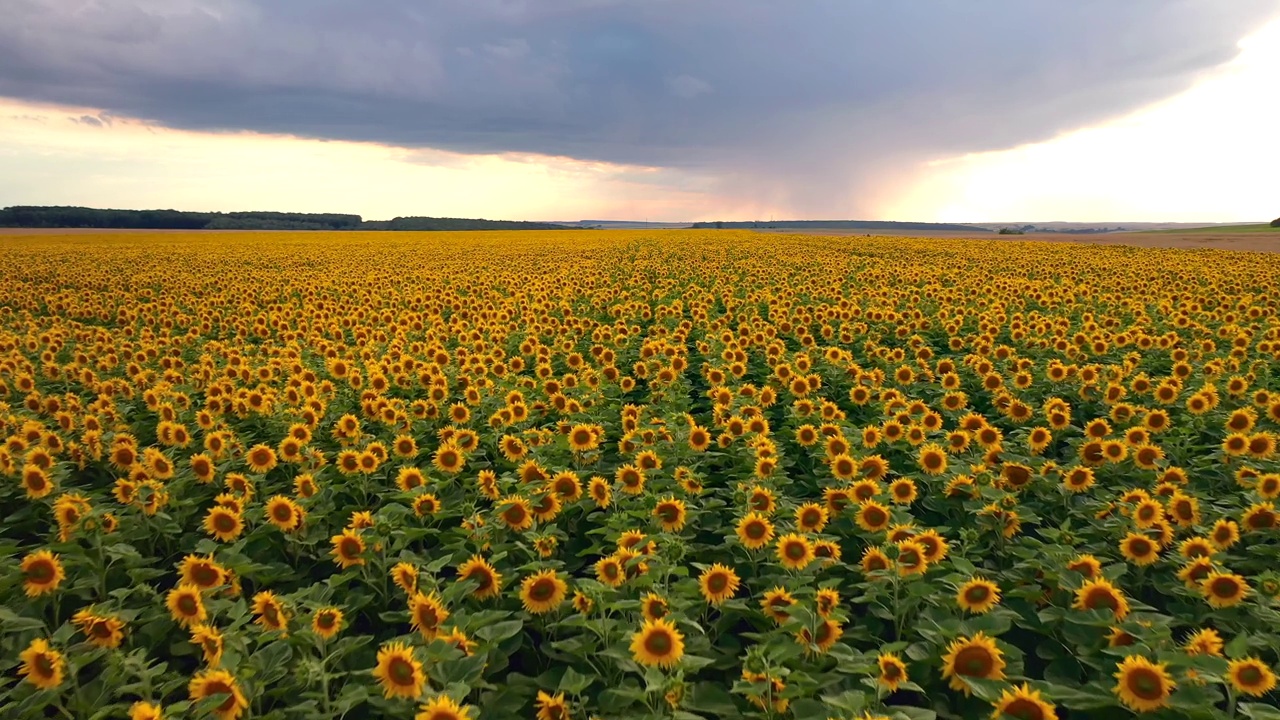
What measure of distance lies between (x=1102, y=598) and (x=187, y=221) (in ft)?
370

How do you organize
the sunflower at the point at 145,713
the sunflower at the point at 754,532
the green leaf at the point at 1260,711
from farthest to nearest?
1. the sunflower at the point at 754,532
2. the green leaf at the point at 1260,711
3. the sunflower at the point at 145,713

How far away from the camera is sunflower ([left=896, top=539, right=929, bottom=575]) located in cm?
401

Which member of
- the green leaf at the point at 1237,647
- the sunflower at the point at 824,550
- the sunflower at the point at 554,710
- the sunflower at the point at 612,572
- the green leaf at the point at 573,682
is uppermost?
the green leaf at the point at 1237,647

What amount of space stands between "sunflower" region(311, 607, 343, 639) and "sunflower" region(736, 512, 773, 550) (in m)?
2.42

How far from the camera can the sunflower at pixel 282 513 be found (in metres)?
4.73

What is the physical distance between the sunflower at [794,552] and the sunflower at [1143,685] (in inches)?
61.7

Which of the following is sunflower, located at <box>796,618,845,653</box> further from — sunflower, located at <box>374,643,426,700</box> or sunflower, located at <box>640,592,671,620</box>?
sunflower, located at <box>374,643,426,700</box>

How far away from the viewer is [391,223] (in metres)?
98.8

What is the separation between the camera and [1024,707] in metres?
2.88

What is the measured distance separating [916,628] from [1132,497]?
8.18 ft

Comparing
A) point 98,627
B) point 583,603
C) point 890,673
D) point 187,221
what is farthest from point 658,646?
point 187,221

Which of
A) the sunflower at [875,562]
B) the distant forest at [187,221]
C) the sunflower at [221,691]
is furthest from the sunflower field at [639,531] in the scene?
the distant forest at [187,221]

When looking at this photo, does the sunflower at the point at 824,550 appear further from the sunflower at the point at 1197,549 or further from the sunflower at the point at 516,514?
the sunflower at the point at 1197,549

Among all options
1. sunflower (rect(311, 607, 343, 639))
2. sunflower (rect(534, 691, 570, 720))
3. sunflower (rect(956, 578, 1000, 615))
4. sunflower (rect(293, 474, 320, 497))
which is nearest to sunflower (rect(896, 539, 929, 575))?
sunflower (rect(956, 578, 1000, 615))
